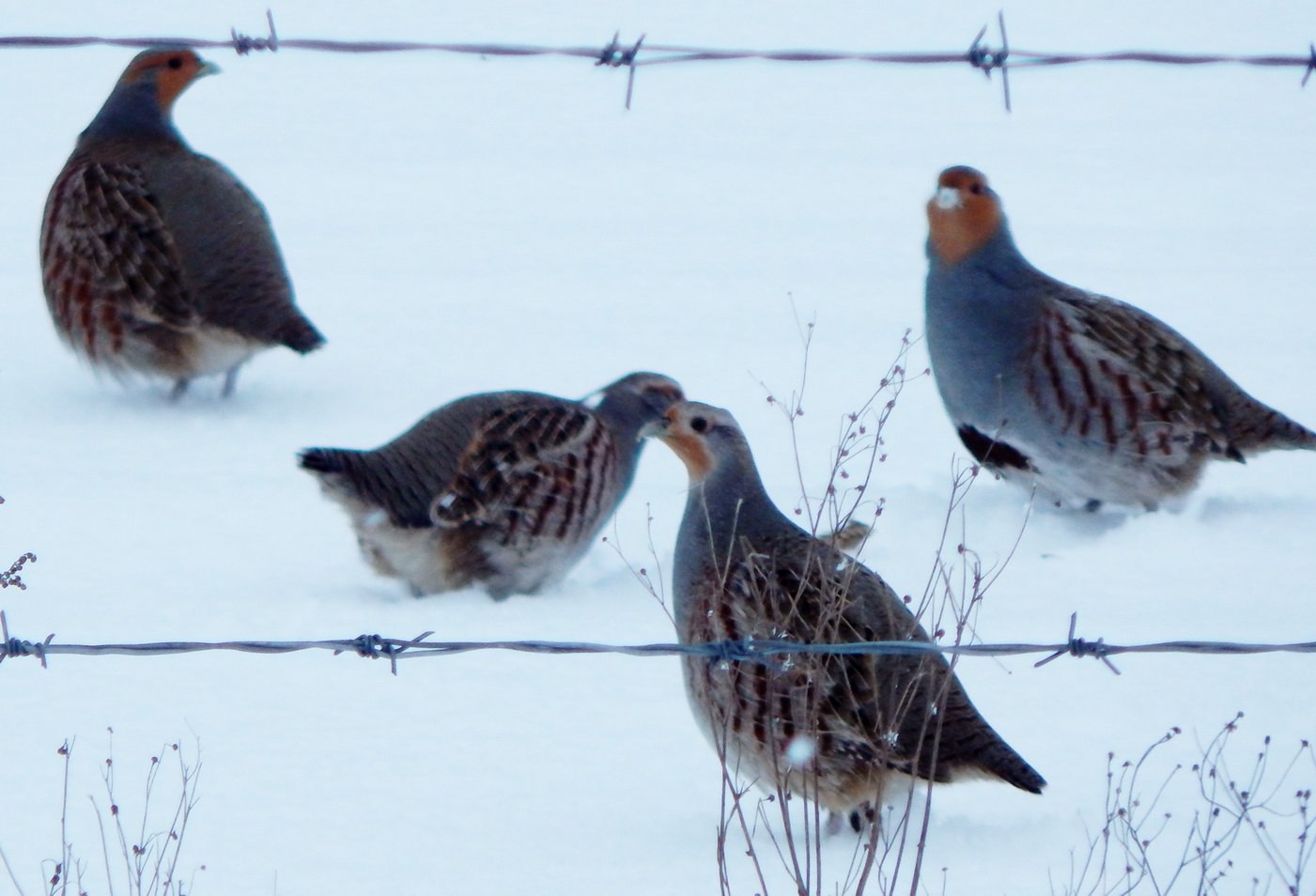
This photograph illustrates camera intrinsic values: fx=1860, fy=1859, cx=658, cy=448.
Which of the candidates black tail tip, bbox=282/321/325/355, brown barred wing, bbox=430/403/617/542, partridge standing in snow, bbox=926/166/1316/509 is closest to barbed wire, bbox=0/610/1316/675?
brown barred wing, bbox=430/403/617/542

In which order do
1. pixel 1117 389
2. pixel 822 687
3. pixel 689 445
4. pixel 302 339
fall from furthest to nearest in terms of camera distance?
pixel 302 339
pixel 1117 389
pixel 689 445
pixel 822 687

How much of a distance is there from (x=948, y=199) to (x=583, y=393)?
1.91 meters

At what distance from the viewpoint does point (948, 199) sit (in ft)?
17.8

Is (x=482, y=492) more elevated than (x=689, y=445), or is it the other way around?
(x=689, y=445)

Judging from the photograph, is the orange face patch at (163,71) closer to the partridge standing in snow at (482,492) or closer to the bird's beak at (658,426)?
the partridge standing in snow at (482,492)

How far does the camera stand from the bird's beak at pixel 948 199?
5414mm

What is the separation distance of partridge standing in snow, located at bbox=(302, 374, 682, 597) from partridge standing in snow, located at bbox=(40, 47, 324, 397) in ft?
5.63

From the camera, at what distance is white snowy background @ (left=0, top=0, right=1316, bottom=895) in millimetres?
3576

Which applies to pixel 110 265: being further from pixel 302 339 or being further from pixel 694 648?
pixel 694 648

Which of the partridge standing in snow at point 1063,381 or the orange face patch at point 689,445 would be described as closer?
the orange face patch at point 689,445

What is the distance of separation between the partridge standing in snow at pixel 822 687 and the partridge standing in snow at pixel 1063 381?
5.95 ft

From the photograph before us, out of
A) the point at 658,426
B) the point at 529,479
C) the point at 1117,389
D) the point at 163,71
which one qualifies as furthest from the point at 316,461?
the point at 163,71

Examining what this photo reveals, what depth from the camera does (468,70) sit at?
47.0ft

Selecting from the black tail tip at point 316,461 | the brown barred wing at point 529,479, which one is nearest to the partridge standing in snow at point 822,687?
the brown barred wing at point 529,479
